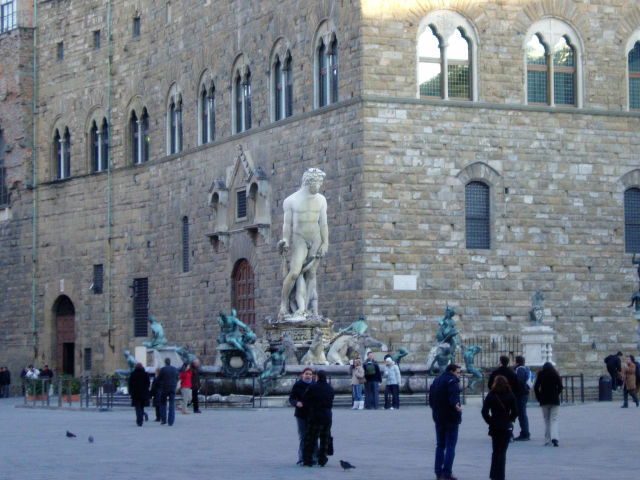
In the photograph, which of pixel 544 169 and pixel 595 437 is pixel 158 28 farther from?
pixel 595 437

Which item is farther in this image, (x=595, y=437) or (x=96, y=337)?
(x=96, y=337)

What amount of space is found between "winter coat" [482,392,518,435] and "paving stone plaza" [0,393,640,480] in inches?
34.1

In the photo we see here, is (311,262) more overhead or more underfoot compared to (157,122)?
more underfoot

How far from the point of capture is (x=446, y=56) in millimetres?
34719

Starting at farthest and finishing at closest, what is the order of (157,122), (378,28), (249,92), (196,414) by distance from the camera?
(157,122) < (249,92) < (378,28) < (196,414)

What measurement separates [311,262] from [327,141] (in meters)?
5.99

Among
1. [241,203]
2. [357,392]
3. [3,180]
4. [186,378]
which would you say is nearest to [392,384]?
[357,392]

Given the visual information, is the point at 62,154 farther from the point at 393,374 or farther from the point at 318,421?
the point at 318,421

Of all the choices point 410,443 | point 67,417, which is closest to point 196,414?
point 67,417

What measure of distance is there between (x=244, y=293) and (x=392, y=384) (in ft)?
35.8

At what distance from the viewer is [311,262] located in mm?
30328

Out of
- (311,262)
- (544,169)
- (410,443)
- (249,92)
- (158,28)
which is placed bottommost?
(410,443)

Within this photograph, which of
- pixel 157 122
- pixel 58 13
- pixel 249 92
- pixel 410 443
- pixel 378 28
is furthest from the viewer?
pixel 58 13

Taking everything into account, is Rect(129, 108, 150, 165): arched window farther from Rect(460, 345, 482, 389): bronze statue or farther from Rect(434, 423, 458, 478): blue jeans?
Rect(434, 423, 458, 478): blue jeans
